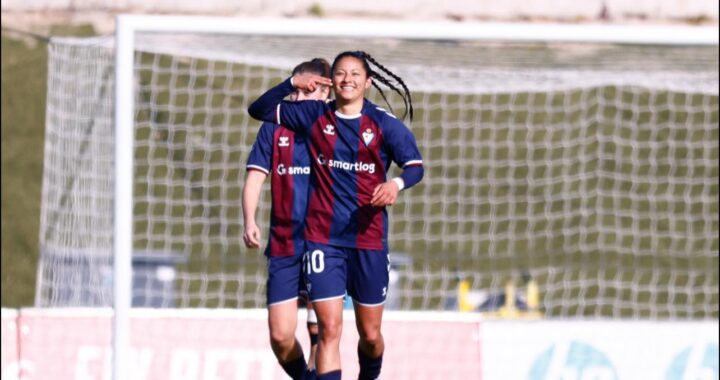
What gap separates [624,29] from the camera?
26.6 feet

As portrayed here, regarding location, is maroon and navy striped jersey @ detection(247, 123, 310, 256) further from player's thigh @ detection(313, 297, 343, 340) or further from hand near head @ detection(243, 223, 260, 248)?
player's thigh @ detection(313, 297, 343, 340)

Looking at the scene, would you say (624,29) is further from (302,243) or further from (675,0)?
(675,0)

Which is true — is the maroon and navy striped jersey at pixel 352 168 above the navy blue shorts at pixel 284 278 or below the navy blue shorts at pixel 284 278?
above

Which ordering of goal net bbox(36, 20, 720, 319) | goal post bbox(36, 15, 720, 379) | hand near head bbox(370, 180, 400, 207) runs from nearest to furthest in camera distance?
1. hand near head bbox(370, 180, 400, 207)
2. goal post bbox(36, 15, 720, 379)
3. goal net bbox(36, 20, 720, 319)

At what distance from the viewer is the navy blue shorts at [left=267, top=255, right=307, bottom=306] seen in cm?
614

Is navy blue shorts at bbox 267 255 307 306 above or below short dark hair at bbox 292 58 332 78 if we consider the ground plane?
below

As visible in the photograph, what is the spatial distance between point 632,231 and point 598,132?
992mm

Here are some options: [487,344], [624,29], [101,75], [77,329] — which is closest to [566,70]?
[624,29]

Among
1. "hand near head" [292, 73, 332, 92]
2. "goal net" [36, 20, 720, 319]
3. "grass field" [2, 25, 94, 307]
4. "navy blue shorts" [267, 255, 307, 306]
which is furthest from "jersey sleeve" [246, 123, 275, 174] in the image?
"grass field" [2, 25, 94, 307]

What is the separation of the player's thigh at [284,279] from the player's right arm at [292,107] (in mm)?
577

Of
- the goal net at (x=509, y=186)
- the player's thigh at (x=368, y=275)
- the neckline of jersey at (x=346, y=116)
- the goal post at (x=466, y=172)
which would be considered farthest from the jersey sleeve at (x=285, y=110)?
the goal net at (x=509, y=186)

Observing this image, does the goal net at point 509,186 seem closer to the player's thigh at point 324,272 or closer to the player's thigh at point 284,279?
the player's thigh at point 284,279

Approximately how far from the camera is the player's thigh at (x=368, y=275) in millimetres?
5973

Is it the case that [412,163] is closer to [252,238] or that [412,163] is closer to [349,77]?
[349,77]
